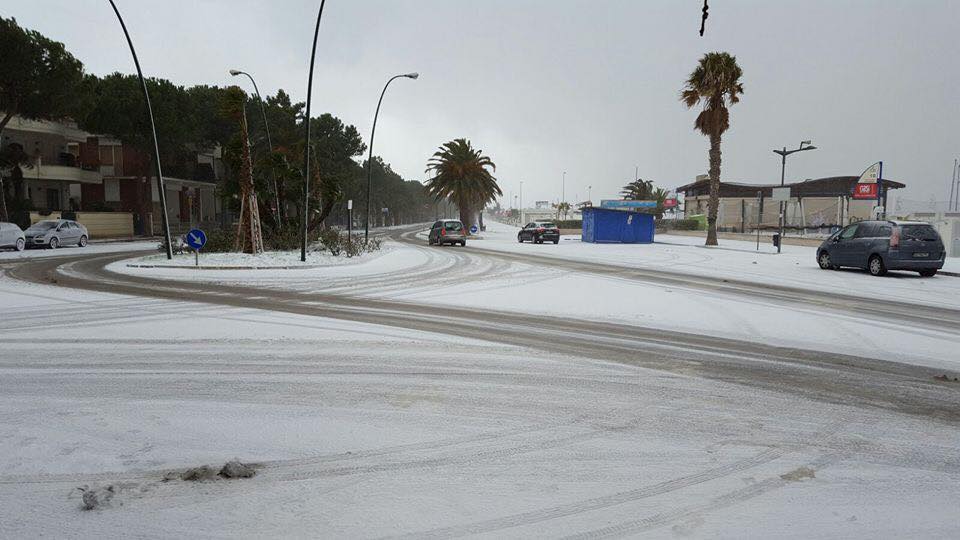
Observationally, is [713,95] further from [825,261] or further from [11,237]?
[11,237]

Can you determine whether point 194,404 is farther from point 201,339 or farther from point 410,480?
point 201,339

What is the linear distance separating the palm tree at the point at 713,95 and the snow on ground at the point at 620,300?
69.2ft

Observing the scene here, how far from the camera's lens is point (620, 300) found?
11836 mm

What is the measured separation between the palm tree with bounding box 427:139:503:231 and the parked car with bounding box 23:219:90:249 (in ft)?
96.6

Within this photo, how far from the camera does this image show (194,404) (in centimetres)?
480

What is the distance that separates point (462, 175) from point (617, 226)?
58.8 ft

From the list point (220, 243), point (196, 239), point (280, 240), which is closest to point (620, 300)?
point (196, 239)

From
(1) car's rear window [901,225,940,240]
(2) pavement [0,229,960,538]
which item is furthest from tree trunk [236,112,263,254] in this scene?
(1) car's rear window [901,225,940,240]

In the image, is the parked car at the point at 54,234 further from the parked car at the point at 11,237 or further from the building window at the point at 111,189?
the building window at the point at 111,189

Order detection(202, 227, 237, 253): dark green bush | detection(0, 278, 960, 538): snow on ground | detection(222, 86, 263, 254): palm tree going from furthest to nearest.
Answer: detection(202, 227, 237, 253): dark green bush, detection(222, 86, 263, 254): palm tree, detection(0, 278, 960, 538): snow on ground

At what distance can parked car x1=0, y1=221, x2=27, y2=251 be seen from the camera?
25.0 metres

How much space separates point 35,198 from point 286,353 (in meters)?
49.0

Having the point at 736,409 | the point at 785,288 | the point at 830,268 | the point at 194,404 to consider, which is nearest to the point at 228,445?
the point at 194,404

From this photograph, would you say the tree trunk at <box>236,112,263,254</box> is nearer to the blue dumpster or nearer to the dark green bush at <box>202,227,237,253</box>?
the dark green bush at <box>202,227,237,253</box>
